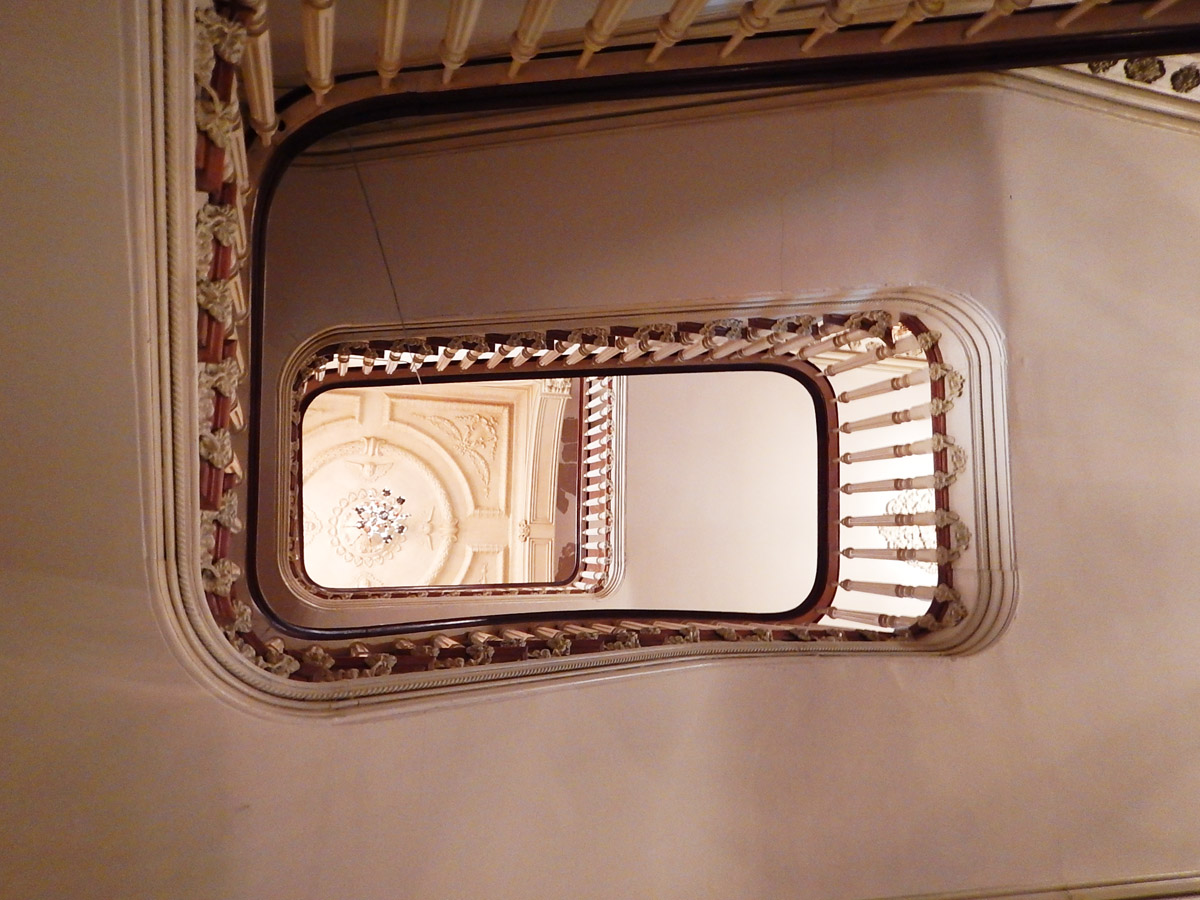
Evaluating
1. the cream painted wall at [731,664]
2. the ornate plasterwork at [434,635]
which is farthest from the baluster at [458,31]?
the cream painted wall at [731,664]

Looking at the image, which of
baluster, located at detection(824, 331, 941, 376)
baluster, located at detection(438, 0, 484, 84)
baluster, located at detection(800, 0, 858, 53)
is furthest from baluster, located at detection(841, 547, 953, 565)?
baluster, located at detection(438, 0, 484, 84)

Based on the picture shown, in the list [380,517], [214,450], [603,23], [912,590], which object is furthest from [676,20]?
[380,517]

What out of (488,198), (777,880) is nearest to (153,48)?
(488,198)

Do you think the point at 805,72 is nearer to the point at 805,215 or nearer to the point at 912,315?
the point at 805,215

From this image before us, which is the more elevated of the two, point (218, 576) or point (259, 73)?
point (259, 73)

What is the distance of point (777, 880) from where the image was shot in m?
2.54

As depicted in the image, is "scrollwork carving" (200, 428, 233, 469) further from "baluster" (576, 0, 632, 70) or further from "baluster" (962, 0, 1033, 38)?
"baluster" (962, 0, 1033, 38)

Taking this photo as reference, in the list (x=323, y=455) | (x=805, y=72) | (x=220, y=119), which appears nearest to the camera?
(x=220, y=119)

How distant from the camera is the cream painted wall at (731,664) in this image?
1.46 meters

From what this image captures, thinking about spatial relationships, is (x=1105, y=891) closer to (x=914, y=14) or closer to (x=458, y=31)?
(x=914, y=14)

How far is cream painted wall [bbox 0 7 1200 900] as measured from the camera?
1.46 meters

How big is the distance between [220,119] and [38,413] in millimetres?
717

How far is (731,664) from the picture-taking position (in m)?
2.66

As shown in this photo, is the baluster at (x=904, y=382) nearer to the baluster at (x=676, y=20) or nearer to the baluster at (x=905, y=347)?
the baluster at (x=905, y=347)
